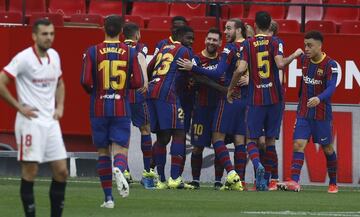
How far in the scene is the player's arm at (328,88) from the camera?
16.2 meters

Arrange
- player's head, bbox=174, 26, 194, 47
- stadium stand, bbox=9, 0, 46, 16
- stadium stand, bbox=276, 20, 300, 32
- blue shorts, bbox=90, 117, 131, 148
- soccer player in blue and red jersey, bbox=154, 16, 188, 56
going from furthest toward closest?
stadium stand, bbox=9, 0, 46, 16, stadium stand, bbox=276, 20, 300, 32, soccer player in blue and red jersey, bbox=154, 16, 188, 56, player's head, bbox=174, 26, 194, 47, blue shorts, bbox=90, 117, 131, 148

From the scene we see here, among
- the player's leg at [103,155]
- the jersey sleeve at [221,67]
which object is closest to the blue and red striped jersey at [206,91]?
the jersey sleeve at [221,67]

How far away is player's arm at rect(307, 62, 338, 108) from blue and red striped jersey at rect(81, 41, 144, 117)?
118 inches

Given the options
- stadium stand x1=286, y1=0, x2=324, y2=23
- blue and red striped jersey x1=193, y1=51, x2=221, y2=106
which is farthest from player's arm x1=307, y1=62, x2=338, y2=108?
stadium stand x1=286, y1=0, x2=324, y2=23

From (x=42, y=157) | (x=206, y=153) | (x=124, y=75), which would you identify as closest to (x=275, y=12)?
(x=206, y=153)

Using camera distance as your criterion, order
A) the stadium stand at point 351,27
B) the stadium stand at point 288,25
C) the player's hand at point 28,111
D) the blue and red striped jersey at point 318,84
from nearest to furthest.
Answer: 1. the player's hand at point 28,111
2. the blue and red striped jersey at point 318,84
3. the stadium stand at point 351,27
4. the stadium stand at point 288,25

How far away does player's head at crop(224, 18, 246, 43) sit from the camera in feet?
55.2

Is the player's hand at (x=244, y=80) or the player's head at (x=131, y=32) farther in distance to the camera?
the player's head at (x=131, y=32)

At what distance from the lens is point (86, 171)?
66.7 ft

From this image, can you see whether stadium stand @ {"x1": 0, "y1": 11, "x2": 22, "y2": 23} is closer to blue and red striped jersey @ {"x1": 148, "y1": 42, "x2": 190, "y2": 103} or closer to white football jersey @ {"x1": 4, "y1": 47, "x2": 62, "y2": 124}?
blue and red striped jersey @ {"x1": 148, "y1": 42, "x2": 190, "y2": 103}

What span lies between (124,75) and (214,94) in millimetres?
3295

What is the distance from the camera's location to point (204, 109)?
1730 cm

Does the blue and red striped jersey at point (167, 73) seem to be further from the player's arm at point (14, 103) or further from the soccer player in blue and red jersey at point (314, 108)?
the player's arm at point (14, 103)

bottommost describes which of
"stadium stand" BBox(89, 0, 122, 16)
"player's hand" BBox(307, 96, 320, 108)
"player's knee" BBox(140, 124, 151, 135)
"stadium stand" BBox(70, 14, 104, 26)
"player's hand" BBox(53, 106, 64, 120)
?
"player's knee" BBox(140, 124, 151, 135)
